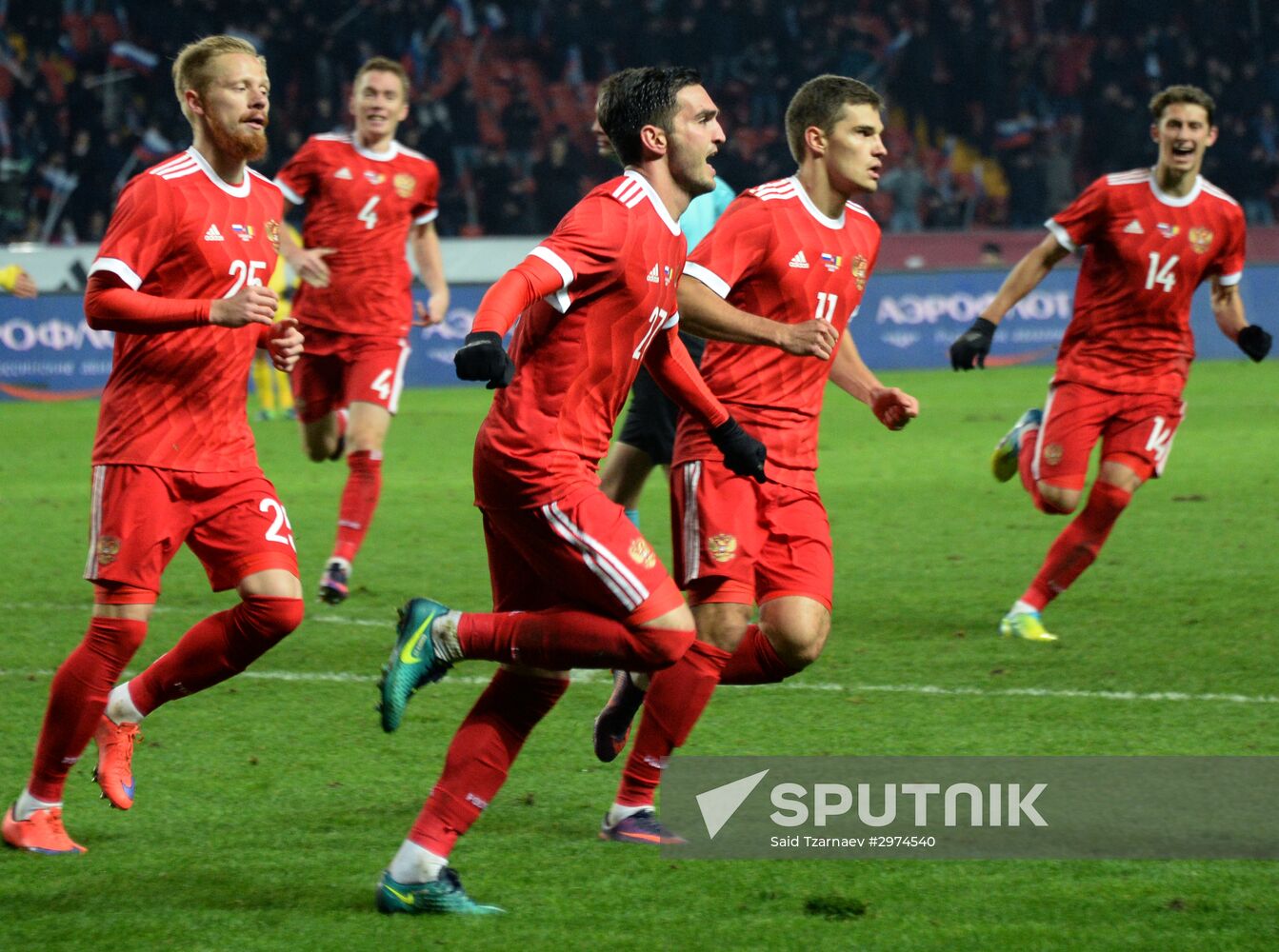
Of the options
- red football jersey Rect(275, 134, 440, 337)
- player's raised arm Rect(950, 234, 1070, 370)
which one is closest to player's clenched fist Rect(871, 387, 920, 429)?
player's raised arm Rect(950, 234, 1070, 370)

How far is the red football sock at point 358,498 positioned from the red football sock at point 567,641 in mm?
4389

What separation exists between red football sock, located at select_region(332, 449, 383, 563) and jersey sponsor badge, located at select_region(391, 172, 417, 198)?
1453 mm

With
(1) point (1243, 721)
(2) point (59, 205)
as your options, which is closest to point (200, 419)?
(1) point (1243, 721)

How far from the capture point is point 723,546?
4891 mm

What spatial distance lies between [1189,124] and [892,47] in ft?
64.6

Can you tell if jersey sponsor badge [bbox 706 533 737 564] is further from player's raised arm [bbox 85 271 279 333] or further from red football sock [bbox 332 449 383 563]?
red football sock [bbox 332 449 383 563]

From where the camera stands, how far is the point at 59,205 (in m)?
22.8

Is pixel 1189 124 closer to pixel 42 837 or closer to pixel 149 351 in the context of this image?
pixel 149 351

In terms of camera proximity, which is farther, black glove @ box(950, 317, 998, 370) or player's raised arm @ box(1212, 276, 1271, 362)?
player's raised arm @ box(1212, 276, 1271, 362)

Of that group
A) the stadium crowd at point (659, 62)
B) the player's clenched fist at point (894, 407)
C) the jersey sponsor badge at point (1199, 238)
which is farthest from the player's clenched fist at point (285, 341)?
the stadium crowd at point (659, 62)

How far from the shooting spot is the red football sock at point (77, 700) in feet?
14.5

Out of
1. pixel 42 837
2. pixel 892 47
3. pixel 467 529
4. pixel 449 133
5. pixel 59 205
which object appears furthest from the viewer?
pixel 892 47

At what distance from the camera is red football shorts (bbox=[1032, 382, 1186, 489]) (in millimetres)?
7262

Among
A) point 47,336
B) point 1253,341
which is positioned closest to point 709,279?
point 1253,341
